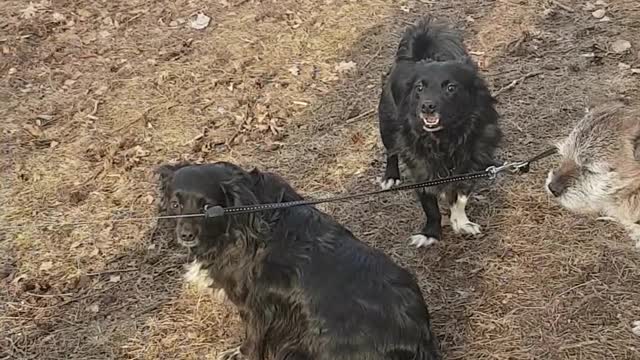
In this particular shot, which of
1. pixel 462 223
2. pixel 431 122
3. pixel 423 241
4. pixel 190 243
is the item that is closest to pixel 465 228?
pixel 462 223

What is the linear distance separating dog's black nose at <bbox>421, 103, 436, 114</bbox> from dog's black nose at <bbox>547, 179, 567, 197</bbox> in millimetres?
847

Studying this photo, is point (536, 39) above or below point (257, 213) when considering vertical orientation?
below

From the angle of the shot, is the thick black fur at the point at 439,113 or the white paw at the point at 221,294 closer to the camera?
the white paw at the point at 221,294

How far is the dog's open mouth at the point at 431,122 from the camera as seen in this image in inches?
173

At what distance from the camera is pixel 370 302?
11.2ft

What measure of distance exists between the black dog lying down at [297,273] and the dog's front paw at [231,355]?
464 mm

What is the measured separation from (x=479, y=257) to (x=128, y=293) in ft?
7.71

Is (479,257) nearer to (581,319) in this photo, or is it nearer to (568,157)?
(581,319)

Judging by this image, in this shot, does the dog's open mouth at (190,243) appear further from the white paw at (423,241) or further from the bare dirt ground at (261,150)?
the white paw at (423,241)

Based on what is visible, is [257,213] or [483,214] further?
[483,214]

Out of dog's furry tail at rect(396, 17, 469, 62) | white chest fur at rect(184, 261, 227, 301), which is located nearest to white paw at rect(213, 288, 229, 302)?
white chest fur at rect(184, 261, 227, 301)

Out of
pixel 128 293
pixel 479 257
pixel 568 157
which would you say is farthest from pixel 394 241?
pixel 128 293

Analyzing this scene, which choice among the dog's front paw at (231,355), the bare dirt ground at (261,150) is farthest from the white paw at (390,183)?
the dog's front paw at (231,355)

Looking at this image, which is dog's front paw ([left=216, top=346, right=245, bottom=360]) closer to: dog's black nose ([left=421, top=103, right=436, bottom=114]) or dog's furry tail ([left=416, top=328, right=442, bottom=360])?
dog's furry tail ([left=416, top=328, right=442, bottom=360])
